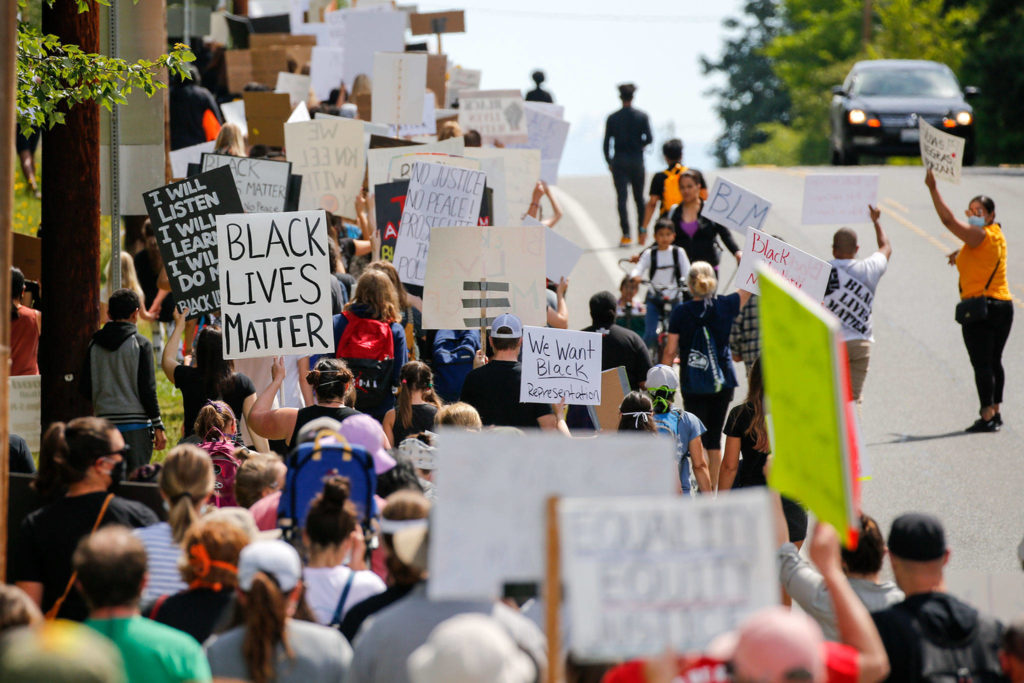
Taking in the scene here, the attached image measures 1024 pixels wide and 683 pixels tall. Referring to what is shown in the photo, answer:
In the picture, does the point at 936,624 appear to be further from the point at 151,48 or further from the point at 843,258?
the point at 151,48

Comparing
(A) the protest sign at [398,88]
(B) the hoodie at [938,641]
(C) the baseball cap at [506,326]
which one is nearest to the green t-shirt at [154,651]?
(B) the hoodie at [938,641]

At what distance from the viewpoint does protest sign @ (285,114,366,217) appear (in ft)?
39.2

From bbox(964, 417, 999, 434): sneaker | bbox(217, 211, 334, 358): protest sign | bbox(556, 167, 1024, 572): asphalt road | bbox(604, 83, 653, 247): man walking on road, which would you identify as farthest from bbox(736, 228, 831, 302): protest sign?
bbox(604, 83, 653, 247): man walking on road

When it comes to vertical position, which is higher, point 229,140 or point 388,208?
point 229,140

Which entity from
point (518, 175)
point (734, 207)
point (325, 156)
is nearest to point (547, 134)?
point (518, 175)

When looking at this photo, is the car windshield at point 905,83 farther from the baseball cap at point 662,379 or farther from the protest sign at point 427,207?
the baseball cap at point 662,379

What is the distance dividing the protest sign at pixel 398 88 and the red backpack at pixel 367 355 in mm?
6539

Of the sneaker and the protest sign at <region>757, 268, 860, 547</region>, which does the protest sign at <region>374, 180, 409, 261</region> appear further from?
the protest sign at <region>757, 268, 860, 547</region>

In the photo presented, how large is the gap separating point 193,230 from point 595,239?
11.5m

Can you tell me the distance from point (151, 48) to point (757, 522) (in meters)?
9.04

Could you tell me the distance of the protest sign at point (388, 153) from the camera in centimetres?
1133

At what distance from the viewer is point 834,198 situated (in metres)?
11.8

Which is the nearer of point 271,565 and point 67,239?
point 271,565

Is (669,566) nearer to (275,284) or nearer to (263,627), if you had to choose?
(263,627)
